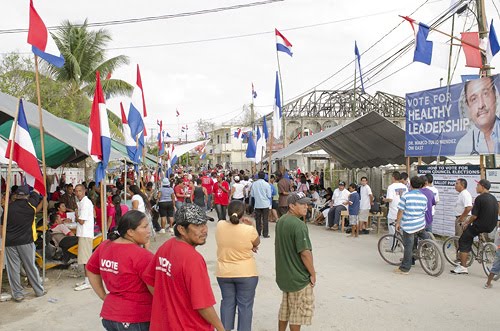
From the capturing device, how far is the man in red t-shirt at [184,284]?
271 cm

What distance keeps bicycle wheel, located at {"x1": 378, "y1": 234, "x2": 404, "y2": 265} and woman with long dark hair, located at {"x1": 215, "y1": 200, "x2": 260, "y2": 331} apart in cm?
541

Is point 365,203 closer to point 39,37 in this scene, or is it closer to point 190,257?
point 39,37

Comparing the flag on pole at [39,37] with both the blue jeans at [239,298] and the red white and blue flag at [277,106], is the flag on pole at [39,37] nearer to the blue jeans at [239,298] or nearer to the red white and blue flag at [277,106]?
the blue jeans at [239,298]

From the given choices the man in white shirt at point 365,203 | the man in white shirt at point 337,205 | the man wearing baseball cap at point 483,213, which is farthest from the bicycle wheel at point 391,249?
the man in white shirt at point 337,205

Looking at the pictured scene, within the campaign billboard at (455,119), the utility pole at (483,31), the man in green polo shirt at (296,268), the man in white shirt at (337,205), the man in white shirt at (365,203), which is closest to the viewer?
the man in green polo shirt at (296,268)

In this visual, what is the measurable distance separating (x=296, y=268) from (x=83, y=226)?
4457 millimetres

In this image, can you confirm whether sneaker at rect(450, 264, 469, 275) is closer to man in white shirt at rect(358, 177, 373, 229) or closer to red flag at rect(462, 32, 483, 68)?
man in white shirt at rect(358, 177, 373, 229)

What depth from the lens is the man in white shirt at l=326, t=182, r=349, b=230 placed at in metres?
14.1

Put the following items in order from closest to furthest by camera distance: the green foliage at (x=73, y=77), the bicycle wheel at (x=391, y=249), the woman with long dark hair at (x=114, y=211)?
the woman with long dark hair at (x=114, y=211) < the bicycle wheel at (x=391, y=249) < the green foliage at (x=73, y=77)

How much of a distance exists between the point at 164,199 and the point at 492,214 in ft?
28.1

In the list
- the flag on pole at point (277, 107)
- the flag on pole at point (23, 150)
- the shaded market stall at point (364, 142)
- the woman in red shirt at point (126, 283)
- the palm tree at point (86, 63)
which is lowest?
the woman in red shirt at point (126, 283)

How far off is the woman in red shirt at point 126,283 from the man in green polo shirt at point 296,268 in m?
1.86

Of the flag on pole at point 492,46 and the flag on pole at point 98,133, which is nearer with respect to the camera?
the flag on pole at point 98,133

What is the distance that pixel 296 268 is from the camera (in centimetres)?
470
